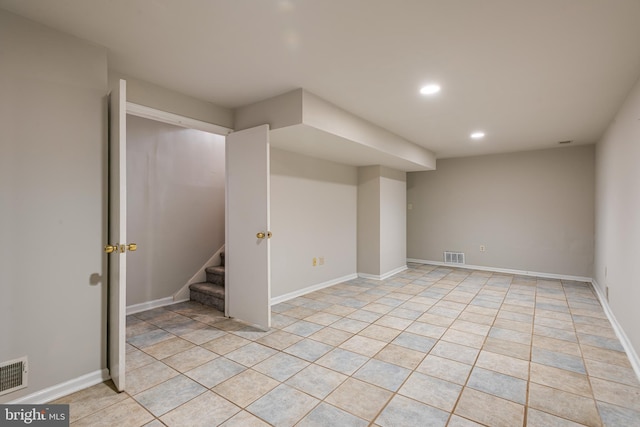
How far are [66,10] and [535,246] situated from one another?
22.7ft

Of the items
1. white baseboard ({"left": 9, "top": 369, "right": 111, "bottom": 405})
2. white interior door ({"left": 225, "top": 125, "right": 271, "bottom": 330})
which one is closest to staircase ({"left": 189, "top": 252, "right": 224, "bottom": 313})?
white interior door ({"left": 225, "top": 125, "right": 271, "bottom": 330})

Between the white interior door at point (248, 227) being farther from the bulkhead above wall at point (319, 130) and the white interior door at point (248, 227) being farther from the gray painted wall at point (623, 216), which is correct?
the gray painted wall at point (623, 216)

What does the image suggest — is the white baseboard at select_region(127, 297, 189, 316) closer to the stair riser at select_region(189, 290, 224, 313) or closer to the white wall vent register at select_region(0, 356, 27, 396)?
the stair riser at select_region(189, 290, 224, 313)

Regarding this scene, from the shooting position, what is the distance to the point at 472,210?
20.5 ft

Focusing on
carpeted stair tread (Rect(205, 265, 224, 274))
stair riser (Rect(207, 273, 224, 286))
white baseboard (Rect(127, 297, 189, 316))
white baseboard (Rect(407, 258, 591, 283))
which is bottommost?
white baseboard (Rect(127, 297, 189, 316))

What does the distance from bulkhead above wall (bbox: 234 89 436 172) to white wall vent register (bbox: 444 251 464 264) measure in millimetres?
2812

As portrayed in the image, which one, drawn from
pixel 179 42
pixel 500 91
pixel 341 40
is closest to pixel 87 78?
pixel 179 42

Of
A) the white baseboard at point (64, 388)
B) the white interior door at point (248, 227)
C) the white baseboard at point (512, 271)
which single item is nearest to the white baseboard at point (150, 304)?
the white interior door at point (248, 227)

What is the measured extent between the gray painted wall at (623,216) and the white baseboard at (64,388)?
398 centimetres

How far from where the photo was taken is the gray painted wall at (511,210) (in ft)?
Answer: 17.3

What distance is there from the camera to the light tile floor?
1808mm

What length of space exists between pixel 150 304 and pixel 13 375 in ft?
6.85

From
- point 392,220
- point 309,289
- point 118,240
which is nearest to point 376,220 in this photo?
point 392,220

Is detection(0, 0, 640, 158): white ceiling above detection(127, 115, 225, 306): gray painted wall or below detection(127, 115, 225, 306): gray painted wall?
above
